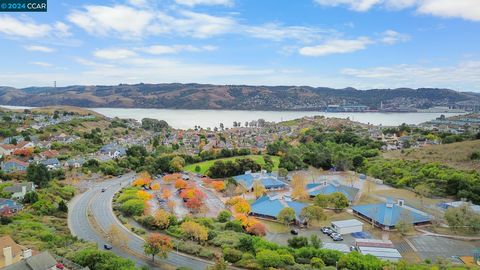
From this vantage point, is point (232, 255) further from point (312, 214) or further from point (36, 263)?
point (36, 263)

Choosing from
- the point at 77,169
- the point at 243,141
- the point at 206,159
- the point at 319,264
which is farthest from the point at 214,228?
the point at 243,141

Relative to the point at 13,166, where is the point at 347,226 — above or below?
below

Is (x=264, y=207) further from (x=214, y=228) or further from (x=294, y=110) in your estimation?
(x=294, y=110)

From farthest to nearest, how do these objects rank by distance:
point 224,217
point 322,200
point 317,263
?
point 322,200 < point 224,217 < point 317,263

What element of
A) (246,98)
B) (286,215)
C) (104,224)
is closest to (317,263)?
(286,215)

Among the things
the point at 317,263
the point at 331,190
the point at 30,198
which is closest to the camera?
the point at 317,263

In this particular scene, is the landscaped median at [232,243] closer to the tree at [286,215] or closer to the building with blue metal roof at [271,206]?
the building with blue metal roof at [271,206]

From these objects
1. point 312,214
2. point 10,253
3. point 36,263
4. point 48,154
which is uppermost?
point 36,263

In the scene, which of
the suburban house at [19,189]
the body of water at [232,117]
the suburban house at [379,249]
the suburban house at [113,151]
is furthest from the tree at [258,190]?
the body of water at [232,117]
